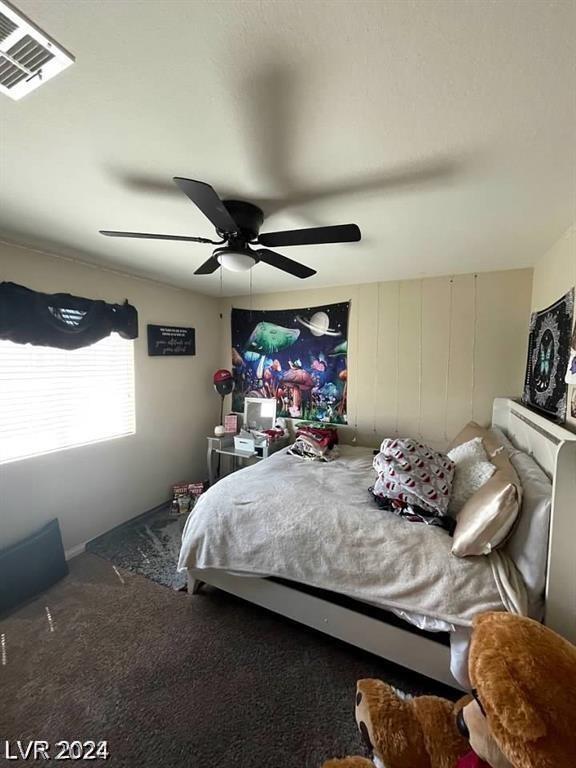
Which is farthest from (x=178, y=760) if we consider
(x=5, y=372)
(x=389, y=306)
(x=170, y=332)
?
(x=389, y=306)

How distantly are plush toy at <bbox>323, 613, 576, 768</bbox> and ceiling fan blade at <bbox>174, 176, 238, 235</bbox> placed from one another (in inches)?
61.3

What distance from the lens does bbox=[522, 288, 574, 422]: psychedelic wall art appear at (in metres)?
1.66

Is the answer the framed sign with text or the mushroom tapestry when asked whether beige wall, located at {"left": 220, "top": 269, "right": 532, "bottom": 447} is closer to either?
the mushroom tapestry

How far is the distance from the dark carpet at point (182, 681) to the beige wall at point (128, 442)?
2.06 feet

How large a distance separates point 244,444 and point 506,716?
9.09ft

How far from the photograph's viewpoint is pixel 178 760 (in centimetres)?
113

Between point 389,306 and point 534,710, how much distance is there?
280 centimetres

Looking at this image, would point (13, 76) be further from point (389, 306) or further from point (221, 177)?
point (389, 306)

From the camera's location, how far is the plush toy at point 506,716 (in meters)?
0.60

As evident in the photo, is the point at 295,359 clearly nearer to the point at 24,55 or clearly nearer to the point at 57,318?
the point at 57,318

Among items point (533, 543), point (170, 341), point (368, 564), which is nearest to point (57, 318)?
point (170, 341)

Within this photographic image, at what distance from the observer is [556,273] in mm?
1922

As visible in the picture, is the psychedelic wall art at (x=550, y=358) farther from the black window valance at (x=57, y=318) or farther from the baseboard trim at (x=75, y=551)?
the baseboard trim at (x=75, y=551)

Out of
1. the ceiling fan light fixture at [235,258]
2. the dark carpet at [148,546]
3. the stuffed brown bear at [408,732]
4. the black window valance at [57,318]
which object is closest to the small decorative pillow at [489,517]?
the stuffed brown bear at [408,732]
